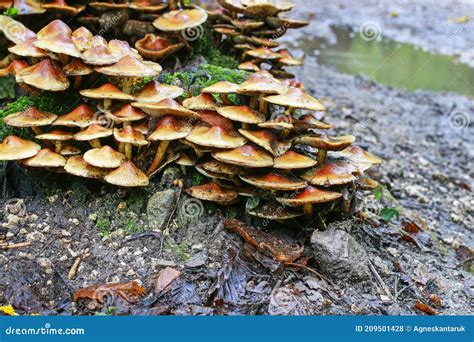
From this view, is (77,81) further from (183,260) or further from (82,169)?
(183,260)

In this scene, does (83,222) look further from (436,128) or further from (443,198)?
(436,128)

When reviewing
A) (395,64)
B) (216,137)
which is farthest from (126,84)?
(395,64)

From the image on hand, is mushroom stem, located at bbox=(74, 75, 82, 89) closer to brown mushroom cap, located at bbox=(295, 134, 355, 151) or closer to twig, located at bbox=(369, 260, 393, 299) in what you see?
brown mushroom cap, located at bbox=(295, 134, 355, 151)

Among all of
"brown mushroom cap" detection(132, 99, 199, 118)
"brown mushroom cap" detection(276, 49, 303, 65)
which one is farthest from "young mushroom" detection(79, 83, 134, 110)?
"brown mushroom cap" detection(276, 49, 303, 65)

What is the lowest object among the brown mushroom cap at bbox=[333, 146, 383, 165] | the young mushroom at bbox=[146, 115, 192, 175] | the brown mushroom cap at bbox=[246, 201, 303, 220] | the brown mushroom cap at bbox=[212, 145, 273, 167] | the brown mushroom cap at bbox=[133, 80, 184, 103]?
the brown mushroom cap at bbox=[246, 201, 303, 220]

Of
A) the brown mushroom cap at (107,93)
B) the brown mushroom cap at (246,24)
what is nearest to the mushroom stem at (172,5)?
the brown mushroom cap at (246,24)

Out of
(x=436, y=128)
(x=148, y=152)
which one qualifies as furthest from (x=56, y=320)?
(x=436, y=128)

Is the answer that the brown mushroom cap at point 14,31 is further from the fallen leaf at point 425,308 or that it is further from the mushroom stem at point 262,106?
the fallen leaf at point 425,308
